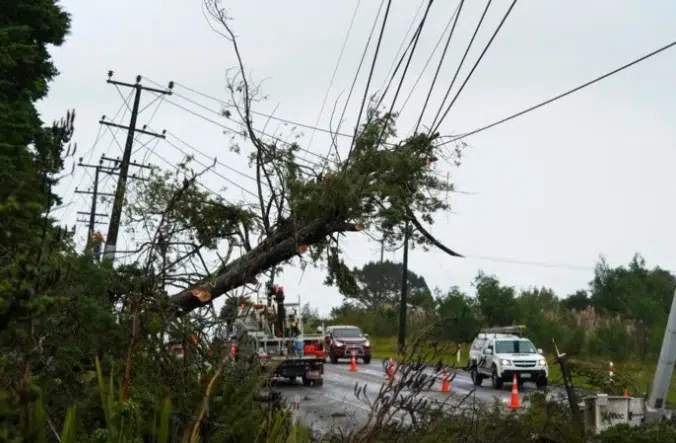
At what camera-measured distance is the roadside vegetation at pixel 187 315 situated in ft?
14.6

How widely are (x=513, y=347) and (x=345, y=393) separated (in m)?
7.54

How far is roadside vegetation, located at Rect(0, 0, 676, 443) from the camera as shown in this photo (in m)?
4.46

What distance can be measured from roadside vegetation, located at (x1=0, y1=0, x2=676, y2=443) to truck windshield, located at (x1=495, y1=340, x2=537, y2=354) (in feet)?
51.8

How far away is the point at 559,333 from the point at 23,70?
25.4 metres

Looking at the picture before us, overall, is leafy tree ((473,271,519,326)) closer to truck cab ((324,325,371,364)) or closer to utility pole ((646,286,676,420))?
truck cab ((324,325,371,364))

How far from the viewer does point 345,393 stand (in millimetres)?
23844

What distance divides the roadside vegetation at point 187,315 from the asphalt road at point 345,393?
3.38 meters

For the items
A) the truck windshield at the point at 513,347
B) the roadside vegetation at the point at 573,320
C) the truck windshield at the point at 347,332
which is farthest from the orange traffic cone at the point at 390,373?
the truck windshield at the point at 347,332

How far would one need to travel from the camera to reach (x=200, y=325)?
7090 mm

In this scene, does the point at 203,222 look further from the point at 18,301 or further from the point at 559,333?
the point at 559,333

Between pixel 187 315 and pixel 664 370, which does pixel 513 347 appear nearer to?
pixel 664 370

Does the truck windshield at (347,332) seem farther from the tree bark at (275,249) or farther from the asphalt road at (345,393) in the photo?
the tree bark at (275,249)

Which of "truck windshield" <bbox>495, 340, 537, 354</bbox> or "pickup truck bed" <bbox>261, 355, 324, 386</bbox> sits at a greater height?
"truck windshield" <bbox>495, 340, 537, 354</bbox>

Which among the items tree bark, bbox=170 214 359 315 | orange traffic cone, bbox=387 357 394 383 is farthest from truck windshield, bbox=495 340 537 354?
orange traffic cone, bbox=387 357 394 383
